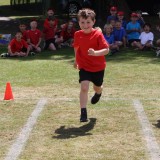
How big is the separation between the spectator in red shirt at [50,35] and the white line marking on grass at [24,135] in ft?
25.4

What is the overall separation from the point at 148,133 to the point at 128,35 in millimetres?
9478

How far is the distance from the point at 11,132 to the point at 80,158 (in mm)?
1362

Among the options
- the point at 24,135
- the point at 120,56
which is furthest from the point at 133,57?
the point at 24,135

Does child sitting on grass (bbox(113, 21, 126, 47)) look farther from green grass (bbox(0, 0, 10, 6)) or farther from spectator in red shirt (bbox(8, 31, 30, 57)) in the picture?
green grass (bbox(0, 0, 10, 6))

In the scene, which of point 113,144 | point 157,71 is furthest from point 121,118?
point 157,71

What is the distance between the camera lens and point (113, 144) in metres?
5.23

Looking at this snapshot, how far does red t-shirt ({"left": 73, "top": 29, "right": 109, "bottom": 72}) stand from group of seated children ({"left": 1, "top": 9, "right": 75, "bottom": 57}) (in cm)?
748

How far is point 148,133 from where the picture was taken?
224 inches

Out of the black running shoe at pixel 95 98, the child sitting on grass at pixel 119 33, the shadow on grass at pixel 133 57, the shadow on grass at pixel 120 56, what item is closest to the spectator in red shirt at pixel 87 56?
the black running shoe at pixel 95 98

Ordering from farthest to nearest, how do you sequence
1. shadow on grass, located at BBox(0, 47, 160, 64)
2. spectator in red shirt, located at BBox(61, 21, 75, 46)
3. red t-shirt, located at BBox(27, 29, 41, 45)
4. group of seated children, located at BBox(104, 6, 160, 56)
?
spectator in red shirt, located at BBox(61, 21, 75, 46) → red t-shirt, located at BBox(27, 29, 41, 45) → group of seated children, located at BBox(104, 6, 160, 56) → shadow on grass, located at BBox(0, 47, 160, 64)

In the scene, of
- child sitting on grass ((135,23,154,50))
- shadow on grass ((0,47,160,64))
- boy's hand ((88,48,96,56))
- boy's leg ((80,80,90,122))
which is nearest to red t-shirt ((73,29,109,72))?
boy's leg ((80,80,90,122))

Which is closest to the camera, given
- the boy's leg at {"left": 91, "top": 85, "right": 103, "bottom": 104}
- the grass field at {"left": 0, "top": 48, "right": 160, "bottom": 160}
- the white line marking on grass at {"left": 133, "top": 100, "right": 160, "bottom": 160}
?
the white line marking on grass at {"left": 133, "top": 100, "right": 160, "bottom": 160}

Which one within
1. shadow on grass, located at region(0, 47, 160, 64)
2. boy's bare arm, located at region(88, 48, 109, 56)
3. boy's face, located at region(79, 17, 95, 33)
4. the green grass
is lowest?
the green grass

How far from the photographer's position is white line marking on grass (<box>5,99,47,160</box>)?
16.0 feet
